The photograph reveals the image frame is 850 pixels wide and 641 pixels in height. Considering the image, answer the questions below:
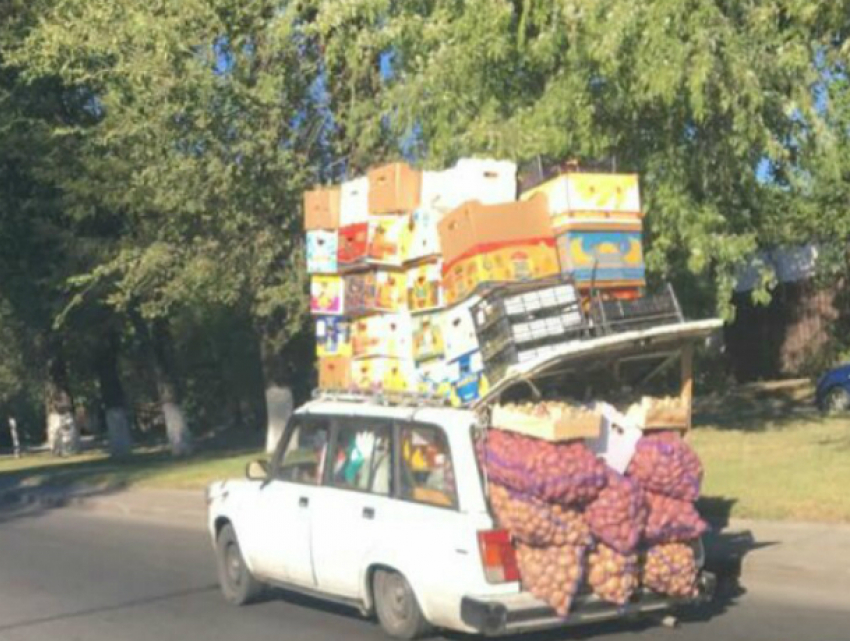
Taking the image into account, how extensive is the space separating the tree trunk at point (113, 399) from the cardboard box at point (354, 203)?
2302 centimetres

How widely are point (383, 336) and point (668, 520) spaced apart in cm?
248

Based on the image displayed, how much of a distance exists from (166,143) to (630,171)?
9.38 metres

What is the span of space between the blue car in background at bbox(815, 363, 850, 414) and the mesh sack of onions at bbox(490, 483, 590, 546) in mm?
14860

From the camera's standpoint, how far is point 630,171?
13.9m

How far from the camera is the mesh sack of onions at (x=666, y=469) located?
27.3 ft

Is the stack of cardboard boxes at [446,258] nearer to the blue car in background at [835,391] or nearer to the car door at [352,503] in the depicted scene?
the car door at [352,503]

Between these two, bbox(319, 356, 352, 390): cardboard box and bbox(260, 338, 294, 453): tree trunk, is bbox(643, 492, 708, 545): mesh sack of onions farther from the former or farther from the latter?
bbox(260, 338, 294, 453): tree trunk

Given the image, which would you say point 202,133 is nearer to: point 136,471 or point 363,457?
point 136,471

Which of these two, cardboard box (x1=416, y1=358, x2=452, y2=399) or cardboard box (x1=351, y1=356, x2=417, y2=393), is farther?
cardboard box (x1=351, y1=356, x2=417, y2=393)

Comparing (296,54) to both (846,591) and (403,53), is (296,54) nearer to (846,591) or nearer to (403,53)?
(403,53)

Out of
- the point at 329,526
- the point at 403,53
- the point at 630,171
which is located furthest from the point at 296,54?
the point at 329,526

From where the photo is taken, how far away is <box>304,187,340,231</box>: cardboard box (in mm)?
10406

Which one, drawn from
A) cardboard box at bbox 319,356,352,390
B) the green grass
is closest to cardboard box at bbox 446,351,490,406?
cardboard box at bbox 319,356,352,390

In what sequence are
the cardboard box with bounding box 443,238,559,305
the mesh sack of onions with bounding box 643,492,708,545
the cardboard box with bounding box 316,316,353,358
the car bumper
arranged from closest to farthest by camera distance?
the car bumper
the mesh sack of onions with bounding box 643,492,708,545
the cardboard box with bounding box 443,238,559,305
the cardboard box with bounding box 316,316,353,358
